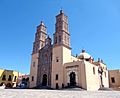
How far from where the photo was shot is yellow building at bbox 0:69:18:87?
40.1 metres

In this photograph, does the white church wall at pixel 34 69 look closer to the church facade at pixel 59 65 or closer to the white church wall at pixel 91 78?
the church facade at pixel 59 65

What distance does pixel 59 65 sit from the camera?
30344 mm

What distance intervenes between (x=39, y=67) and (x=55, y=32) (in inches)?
334

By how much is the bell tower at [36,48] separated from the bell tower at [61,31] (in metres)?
5.24

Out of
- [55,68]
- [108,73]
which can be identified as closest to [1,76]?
[55,68]

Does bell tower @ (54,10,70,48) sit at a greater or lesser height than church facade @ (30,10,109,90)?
greater

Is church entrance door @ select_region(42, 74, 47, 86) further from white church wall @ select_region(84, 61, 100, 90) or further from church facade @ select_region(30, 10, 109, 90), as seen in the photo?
white church wall @ select_region(84, 61, 100, 90)

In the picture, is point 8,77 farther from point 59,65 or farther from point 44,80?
point 59,65

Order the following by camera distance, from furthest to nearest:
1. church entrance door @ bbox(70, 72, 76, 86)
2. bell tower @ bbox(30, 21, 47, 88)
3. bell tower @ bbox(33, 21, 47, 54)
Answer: bell tower @ bbox(33, 21, 47, 54) → bell tower @ bbox(30, 21, 47, 88) → church entrance door @ bbox(70, 72, 76, 86)

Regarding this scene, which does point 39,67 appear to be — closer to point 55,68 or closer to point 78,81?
point 55,68

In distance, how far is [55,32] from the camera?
1339 inches

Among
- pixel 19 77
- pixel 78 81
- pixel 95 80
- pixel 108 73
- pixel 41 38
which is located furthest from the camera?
pixel 19 77

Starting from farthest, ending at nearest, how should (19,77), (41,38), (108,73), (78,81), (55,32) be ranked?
(19,77) → (108,73) → (41,38) → (55,32) → (78,81)

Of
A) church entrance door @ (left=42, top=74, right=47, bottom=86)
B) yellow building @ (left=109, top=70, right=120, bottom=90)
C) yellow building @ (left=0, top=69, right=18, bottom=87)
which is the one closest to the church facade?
church entrance door @ (left=42, top=74, right=47, bottom=86)
